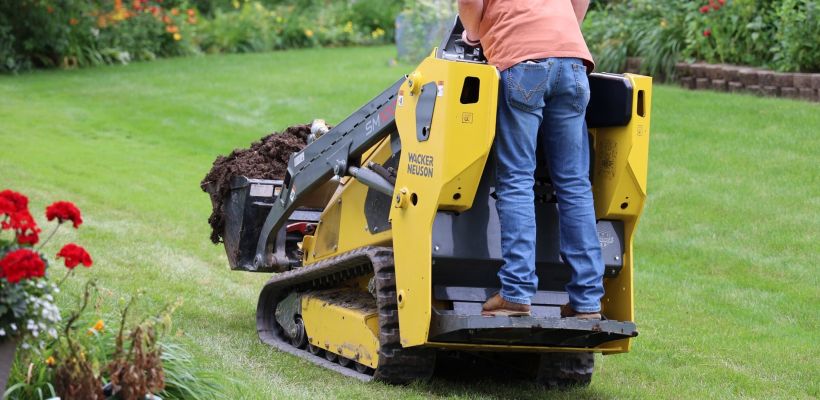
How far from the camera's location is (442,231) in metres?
6.11

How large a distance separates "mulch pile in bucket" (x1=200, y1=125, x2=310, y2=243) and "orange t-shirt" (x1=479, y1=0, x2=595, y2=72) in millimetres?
2539

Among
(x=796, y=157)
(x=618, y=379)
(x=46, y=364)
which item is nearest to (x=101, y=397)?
(x=46, y=364)

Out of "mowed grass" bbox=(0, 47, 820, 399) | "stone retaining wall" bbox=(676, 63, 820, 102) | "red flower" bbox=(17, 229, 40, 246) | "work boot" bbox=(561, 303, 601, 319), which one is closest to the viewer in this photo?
"red flower" bbox=(17, 229, 40, 246)

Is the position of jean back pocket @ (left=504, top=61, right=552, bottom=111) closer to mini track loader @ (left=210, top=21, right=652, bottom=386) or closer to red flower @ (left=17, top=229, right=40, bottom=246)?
mini track loader @ (left=210, top=21, right=652, bottom=386)

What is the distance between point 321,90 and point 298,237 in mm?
10384

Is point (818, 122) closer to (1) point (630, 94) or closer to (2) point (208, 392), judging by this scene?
(1) point (630, 94)

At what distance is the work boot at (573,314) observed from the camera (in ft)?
20.2

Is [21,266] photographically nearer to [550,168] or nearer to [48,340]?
[48,340]

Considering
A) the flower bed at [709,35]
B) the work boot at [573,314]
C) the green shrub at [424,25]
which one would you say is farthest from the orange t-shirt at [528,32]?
the green shrub at [424,25]

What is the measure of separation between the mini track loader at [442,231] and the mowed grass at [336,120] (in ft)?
0.82

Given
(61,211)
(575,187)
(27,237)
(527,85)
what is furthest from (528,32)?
(27,237)

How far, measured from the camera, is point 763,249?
10.3m

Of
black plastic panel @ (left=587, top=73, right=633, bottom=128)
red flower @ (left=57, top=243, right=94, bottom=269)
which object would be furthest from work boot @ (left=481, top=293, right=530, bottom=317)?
red flower @ (left=57, top=243, right=94, bottom=269)

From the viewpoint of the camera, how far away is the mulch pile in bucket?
820cm
